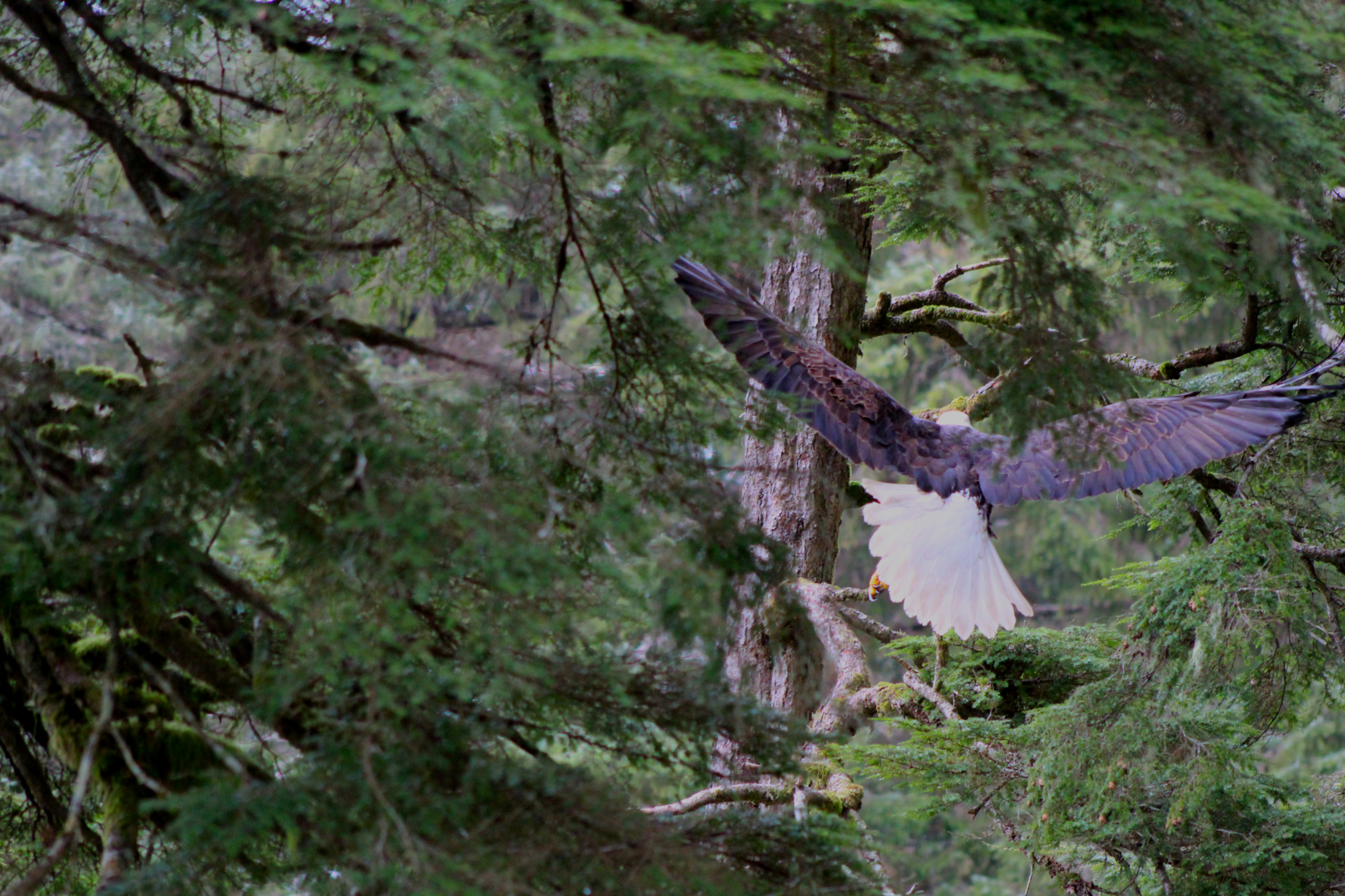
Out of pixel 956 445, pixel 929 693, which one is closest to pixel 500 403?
pixel 929 693

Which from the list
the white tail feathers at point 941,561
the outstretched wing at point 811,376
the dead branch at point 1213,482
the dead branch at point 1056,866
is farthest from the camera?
the white tail feathers at point 941,561

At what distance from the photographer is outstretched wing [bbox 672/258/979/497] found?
4438 mm

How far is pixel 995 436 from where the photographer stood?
4500mm

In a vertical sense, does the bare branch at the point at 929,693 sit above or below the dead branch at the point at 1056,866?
above

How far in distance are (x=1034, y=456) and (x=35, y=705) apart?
3.64m

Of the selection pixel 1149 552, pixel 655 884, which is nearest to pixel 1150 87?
pixel 655 884

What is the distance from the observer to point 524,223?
3238 millimetres

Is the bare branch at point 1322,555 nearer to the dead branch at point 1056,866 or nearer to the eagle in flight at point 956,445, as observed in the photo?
the eagle in flight at point 956,445

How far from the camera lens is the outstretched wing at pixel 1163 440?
425cm

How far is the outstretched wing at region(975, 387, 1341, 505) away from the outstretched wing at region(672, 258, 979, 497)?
403mm

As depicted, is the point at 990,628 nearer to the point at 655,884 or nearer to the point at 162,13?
the point at 655,884

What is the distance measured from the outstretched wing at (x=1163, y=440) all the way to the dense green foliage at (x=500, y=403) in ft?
2.20

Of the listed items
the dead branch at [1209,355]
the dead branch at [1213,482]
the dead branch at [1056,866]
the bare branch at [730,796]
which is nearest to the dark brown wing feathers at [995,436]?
the dead branch at [1209,355]

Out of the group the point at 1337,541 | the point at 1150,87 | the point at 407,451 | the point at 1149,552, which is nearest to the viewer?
the point at 407,451
